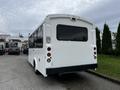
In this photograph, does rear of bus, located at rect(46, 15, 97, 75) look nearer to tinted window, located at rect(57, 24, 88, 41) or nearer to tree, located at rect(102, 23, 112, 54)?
tinted window, located at rect(57, 24, 88, 41)

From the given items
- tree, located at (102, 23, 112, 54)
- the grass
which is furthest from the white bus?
tree, located at (102, 23, 112, 54)

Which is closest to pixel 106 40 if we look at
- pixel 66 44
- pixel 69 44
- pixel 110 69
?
pixel 110 69

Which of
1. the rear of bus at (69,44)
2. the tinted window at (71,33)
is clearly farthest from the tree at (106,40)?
the tinted window at (71,33)

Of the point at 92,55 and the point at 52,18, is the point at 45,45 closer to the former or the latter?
the point at 52,18

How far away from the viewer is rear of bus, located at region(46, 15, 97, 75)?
20.8 feet

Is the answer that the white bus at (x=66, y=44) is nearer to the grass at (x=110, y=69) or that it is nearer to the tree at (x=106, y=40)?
the grass at (x=110, y=69)

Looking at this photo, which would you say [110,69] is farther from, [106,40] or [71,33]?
[106,40]

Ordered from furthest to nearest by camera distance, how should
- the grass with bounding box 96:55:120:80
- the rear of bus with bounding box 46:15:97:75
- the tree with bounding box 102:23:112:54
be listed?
the tree with bounding box 102:23:112:54 < the grass with bounding box 96:55:120:80 < the rear of bus with bounding box 46:15:97:75

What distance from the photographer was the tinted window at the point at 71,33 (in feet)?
21.7

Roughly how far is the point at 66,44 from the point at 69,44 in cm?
15

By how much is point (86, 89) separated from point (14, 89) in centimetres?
289

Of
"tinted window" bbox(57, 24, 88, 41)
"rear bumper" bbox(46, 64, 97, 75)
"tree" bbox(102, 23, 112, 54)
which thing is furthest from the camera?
"tree" bbox(102, 23, 112, 54)

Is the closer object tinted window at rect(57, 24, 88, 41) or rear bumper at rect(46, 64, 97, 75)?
rear bumper at rect(46, 64, 97, 75)

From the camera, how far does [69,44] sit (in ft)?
22.0
